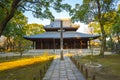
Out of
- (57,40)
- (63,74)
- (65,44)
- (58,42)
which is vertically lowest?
(63,74)

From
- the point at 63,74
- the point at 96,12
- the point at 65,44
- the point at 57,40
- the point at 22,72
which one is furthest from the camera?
the point at 65,44

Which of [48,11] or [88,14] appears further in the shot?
[88,14]

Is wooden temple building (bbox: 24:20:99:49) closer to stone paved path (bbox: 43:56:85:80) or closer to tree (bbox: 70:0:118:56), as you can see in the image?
tree (bbox: 70:0:118:56)

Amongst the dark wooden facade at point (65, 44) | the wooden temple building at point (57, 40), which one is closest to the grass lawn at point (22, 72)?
the wooden temple building at point (57, 40)

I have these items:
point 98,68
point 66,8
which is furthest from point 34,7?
point 98,68

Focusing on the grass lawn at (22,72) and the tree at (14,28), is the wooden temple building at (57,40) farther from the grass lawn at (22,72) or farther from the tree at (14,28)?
the grass lawn at (22,72)

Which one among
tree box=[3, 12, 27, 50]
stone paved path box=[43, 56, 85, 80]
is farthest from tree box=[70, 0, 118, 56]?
stone paved path box=[43, 56, 85, 80]

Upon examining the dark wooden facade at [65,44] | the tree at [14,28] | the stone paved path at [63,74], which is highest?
the tree at [14,28]

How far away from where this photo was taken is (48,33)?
60031mm

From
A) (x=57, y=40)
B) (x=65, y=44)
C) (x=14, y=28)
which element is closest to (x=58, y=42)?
(x=57, y=40)

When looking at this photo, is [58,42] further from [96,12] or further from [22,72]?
[22,72]

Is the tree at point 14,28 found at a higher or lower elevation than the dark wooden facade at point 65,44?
higher

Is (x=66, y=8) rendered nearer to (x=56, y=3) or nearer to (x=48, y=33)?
(x=56, y=3)

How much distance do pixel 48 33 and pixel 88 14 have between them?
24.4 metres
